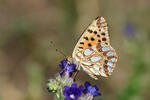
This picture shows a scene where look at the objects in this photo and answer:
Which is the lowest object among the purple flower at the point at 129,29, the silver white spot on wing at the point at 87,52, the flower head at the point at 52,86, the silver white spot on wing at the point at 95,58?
the purple flower at the point at 129,29

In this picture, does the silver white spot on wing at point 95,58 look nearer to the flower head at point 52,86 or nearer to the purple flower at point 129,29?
the flower head at point 52,86

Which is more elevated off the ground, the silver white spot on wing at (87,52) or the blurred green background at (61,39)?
the silver white spot on wing at (87,52)

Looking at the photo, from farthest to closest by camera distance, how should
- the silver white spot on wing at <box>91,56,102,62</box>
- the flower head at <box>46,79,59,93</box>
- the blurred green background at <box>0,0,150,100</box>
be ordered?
the blurred green background at <box>0,0,150,100</box>, the silver white spot on wing at <box>91,56,102,62</box>, the flower head at <box>46,79,59,93</box>

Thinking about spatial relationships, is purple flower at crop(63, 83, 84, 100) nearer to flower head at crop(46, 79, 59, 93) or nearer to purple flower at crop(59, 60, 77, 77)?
flower head at crop(46, 79, 59, 93)

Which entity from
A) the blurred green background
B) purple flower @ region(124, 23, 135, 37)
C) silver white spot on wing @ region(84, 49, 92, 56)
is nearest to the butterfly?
silver white spot on wing @ region(84, 49, 92, 56)

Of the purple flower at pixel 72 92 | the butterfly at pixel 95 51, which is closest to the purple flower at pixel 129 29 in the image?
the butterfly at pixel 95 51

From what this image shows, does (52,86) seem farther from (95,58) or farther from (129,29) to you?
(129,29)
